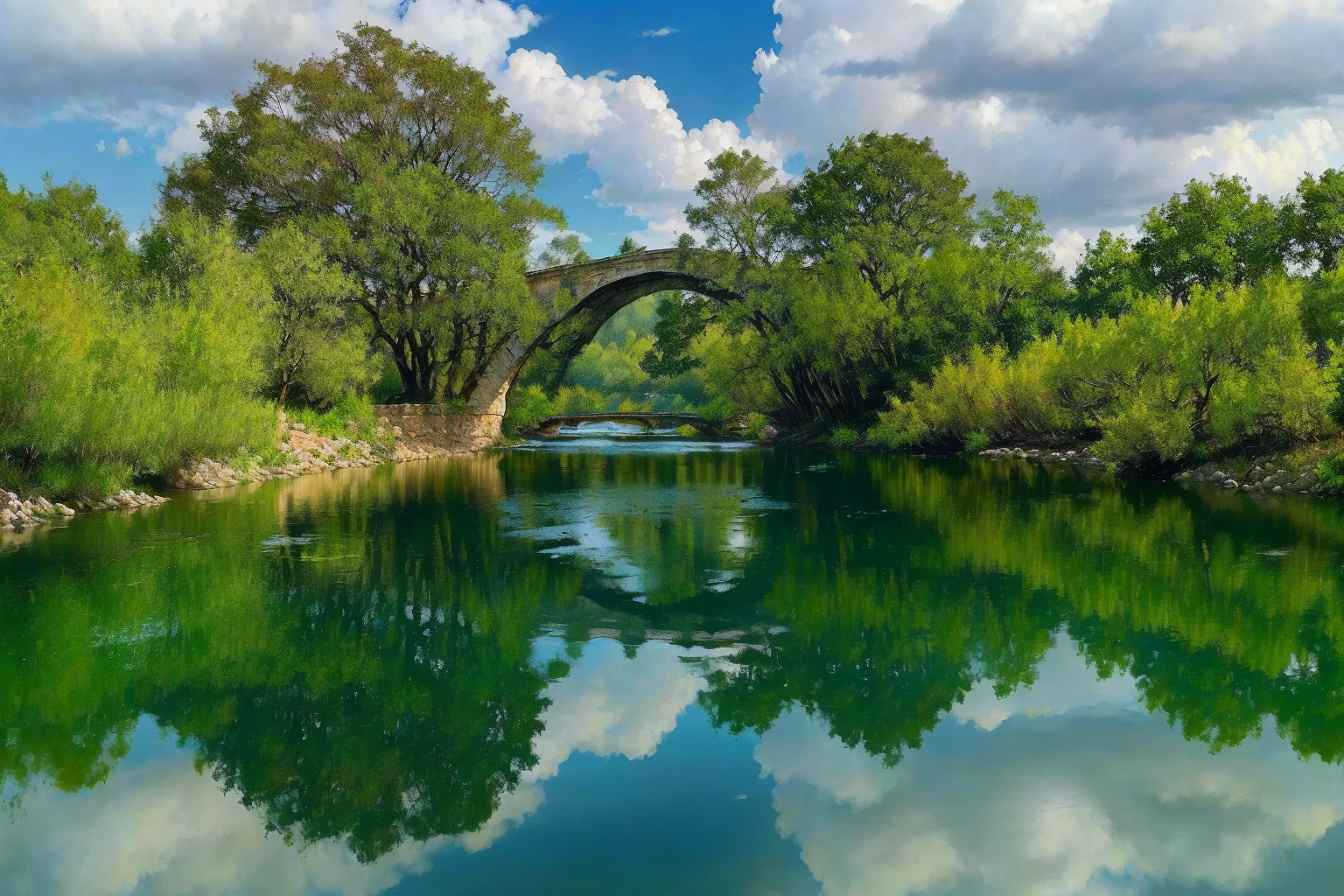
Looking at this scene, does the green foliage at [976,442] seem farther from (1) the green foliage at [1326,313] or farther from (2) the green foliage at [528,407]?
(2) the green foliage at [528,407]

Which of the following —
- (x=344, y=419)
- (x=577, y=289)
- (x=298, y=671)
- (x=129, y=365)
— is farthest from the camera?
(x=577, y=289)

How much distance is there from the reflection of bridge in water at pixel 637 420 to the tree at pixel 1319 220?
30.8 meters

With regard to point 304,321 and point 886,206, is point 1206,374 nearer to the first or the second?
point 886,206

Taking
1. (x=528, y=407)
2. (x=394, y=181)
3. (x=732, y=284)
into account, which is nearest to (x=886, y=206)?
→ (x=732, y=284)

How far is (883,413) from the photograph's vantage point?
36750 mm

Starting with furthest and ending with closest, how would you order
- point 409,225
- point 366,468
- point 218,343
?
point 409,225 → point 366,468 → point 218,343

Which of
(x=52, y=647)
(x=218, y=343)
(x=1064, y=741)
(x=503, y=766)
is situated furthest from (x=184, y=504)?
(x=1064, y=741)

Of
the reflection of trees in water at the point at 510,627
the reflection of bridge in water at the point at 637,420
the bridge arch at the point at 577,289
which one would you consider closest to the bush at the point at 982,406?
the bridge arch at the point at 577,289

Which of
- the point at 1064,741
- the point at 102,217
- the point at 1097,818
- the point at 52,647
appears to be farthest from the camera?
the point at 102,217

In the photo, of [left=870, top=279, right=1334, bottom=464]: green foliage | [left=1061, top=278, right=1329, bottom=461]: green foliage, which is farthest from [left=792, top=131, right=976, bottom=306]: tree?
[left=1061, top=278, right=1329, bottom=461]: green foliage

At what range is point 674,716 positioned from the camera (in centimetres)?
668

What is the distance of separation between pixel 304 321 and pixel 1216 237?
35.6 m

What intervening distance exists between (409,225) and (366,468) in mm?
8951

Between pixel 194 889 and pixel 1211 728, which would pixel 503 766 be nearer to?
pixel 194 889
